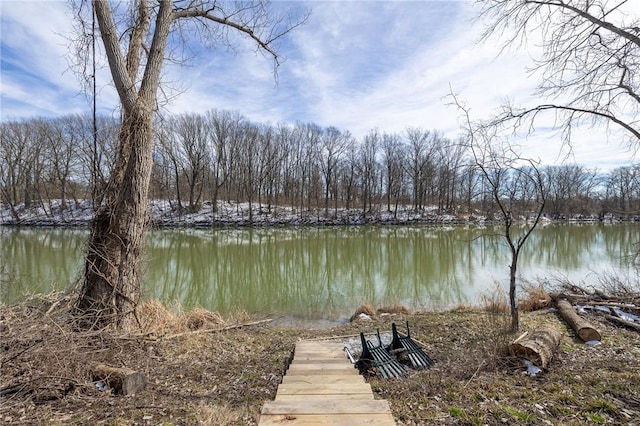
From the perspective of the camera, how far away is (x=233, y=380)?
4.51m

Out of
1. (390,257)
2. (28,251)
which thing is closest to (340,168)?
(390,257)

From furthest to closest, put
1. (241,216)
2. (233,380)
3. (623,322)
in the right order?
(241,216) < (623,322) < (233,380)

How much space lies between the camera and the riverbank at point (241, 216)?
3988cm

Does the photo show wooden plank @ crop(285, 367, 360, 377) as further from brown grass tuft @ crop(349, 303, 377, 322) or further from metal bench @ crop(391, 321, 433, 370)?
brown grass tuft @ crop(349, 303, 377, 322)

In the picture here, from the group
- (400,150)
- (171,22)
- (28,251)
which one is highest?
(400,150)

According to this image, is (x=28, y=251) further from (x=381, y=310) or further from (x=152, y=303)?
(x=381, y=310)

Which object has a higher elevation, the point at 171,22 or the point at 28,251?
the point at 171,22

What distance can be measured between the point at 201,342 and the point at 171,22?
563cm

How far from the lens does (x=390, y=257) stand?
63.9 ft

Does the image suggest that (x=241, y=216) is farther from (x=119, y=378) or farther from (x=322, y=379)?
(x=322, y=379)

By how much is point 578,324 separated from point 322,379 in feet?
A: 18.6

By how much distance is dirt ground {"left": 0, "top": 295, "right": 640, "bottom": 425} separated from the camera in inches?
129

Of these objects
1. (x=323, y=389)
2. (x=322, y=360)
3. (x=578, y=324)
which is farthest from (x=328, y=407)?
(x=578, y=324)

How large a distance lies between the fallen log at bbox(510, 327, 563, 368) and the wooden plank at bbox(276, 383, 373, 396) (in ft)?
9.52
